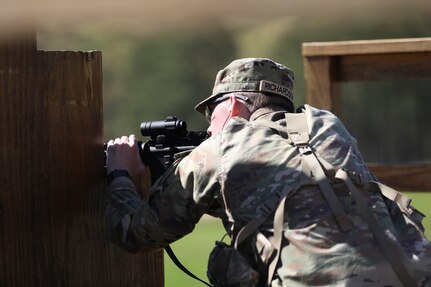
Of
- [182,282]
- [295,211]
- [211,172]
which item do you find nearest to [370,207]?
[295,211]

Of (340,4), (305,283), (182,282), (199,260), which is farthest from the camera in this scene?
(340,4)

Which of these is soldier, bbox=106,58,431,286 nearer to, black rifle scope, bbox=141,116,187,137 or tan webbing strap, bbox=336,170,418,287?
tan webbing strap, bbox=336,170,418,287

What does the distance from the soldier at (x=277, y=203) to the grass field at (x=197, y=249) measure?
175 inches

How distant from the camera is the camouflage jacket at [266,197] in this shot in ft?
10.8

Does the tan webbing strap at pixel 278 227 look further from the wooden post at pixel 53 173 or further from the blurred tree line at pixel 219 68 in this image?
the blurred tree line at pixel 219 68

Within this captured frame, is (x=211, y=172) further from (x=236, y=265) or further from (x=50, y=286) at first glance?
(x=50, y=286)

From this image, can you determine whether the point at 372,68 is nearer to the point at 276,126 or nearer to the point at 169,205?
the point at 276,126

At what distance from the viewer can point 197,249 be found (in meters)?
12.9

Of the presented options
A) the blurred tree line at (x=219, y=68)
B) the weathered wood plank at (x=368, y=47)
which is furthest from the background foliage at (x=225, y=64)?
the weathered wood plank at (x=368, y=47)

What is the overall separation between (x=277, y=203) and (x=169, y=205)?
391 mm

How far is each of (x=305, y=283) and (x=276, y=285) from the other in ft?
0.33

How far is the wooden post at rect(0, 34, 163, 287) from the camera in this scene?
3.30 m

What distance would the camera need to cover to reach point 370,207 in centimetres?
344

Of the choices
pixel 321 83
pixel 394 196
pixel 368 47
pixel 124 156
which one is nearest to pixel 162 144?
pixel 124 156
